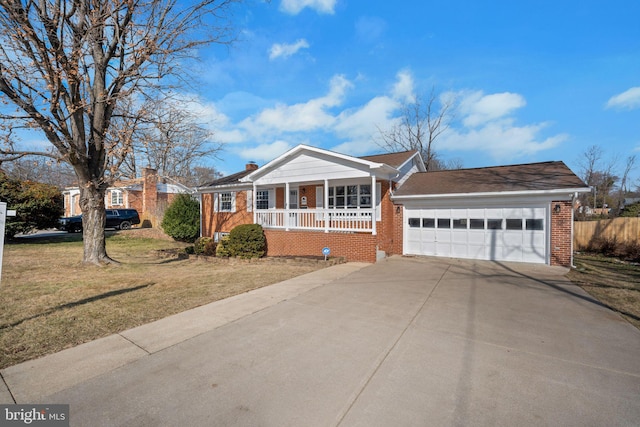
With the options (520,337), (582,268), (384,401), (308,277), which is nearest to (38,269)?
(308,277)

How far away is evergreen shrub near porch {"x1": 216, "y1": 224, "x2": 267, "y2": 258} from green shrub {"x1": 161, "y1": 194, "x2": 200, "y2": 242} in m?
6.72

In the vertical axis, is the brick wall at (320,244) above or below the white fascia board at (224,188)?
below

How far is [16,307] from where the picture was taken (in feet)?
18.5

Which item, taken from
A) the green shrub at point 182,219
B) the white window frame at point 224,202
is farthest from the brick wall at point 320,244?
the green shrub at point 182,219

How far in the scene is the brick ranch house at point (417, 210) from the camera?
10250mm

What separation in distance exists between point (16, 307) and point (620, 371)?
9.37 metres

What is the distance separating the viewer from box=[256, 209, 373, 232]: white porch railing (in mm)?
11719

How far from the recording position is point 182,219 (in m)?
18.4

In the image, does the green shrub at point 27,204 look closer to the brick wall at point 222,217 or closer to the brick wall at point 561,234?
the brick wall at point 222,217

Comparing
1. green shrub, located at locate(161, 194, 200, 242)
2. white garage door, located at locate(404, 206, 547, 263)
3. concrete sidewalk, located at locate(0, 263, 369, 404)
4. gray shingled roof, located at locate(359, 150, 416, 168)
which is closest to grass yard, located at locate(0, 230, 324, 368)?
concrete sidewalk, located at locate(0, 263, 369, 404)

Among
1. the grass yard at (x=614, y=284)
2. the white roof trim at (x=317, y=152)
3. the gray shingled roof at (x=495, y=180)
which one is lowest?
the grass yard at (x=614, y=284)

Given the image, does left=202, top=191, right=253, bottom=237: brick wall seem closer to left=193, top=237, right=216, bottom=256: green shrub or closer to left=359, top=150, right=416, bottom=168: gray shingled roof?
left=193, top=237, right=216, bottom=256: green shrub

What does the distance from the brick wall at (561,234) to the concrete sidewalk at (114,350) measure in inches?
359

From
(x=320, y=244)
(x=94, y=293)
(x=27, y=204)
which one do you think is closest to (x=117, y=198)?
(x=27, y=204)
